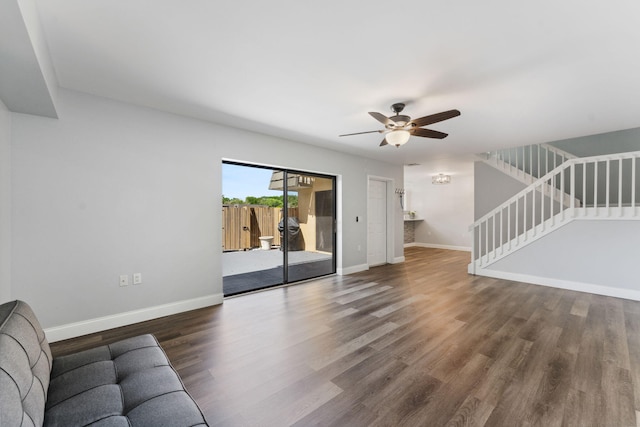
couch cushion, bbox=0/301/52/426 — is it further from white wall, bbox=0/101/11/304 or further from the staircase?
the staircase

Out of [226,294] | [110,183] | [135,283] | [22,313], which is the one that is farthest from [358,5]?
[226,294]

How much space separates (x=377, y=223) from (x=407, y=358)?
4.21 m

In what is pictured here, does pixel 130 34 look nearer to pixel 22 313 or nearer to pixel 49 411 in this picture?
pixel 22 313

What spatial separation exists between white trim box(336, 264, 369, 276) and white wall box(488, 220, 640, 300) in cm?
268

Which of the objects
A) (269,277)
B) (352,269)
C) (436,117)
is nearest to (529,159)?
(352,269)

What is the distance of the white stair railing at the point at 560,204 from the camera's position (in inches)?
164

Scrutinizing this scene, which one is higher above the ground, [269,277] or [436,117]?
[436,117]

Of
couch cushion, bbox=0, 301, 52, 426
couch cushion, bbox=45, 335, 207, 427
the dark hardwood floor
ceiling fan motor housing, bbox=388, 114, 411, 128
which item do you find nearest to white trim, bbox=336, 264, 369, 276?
the dark hardwood floor

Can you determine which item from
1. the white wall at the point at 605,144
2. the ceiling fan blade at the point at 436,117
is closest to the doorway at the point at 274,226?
the ceiling fan blade at the point at 436,117

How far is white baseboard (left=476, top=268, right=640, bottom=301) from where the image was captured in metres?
3.83

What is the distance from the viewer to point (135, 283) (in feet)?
10.0

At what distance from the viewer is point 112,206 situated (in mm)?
2926

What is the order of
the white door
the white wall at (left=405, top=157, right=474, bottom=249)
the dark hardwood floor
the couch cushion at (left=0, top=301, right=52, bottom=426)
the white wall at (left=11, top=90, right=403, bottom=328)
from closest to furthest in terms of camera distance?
the couch cushion at (left=0, top=301, right=52, bottom=426), the dark hardwood floor, the white wall at (left=11, top=90, right=403, bottom=328), the white door, the white wall at (left=405, top=157, right=474, bottom=249)

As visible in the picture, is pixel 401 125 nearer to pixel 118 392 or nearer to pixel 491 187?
pixel 118 392
